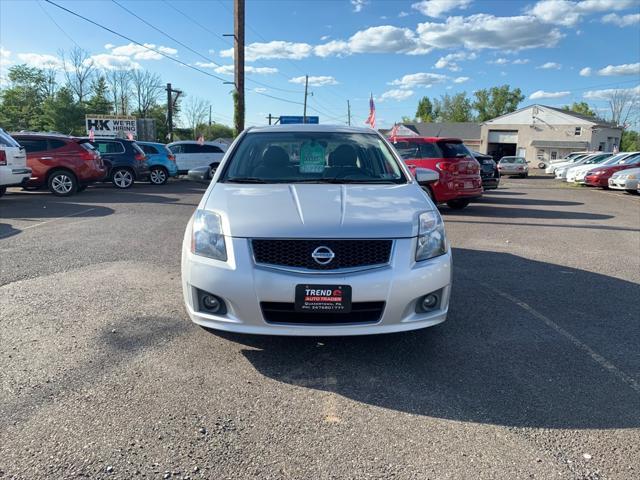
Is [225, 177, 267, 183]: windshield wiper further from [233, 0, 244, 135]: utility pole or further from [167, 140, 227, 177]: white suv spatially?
[233, 0, 244, 135]: utility pole

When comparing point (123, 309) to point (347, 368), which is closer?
point (347, 368)

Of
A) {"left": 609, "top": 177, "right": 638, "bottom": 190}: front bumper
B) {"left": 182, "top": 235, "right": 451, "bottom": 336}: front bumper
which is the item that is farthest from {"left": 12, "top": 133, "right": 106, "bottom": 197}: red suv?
{"left": 609, "top": 177, "right": 638, "bottom": 190}: front bumper

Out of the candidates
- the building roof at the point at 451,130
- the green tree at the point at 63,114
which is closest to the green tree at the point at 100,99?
the green tree at the point at 63,114

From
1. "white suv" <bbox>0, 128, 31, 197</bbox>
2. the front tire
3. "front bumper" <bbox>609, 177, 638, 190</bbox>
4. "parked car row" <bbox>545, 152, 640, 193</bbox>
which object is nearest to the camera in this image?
"white suv" <bbox>0, 128, 31, 197</bbox>

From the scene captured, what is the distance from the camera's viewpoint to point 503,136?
209 ft

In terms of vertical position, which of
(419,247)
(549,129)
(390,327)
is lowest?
A: (390,327)

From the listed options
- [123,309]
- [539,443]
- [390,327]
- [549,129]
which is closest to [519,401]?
[539,443]

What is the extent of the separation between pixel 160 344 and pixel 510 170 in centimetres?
3133

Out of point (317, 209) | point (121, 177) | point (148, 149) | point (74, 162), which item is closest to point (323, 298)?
point (317, 209)

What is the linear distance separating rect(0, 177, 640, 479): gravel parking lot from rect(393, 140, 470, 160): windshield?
230 inches

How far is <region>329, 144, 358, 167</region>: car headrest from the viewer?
4528mm

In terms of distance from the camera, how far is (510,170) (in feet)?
103

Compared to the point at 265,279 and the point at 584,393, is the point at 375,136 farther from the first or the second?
the point at 584,393

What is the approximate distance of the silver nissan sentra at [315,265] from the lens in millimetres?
3059
